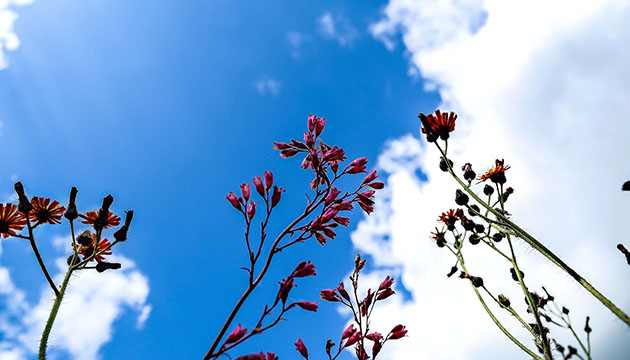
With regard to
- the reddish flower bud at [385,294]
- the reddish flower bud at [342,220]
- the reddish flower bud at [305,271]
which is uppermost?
the reddish flower bud at [342,220]

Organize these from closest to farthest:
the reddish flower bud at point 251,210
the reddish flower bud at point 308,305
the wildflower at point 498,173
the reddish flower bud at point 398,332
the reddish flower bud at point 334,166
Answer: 1. the reddish flower bud at point 308,305
2. the reddish flower bud at point 251,210
3. the reddish flower bud at point 334,166
4. the reddish flower bud at point 398,332
5. the wildflower at point 498,173

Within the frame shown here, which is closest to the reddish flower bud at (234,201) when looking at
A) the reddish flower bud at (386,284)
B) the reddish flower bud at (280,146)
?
the reddish flower bud at (280,146)

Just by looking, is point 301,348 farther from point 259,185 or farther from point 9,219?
point 9,219

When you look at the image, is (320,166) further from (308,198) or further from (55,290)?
(55,290)

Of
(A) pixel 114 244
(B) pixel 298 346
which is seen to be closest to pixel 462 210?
(B) pixel 298 346

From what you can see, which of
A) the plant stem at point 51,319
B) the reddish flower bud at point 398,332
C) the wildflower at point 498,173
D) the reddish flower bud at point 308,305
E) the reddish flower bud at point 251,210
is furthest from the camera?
the wildflower at point 498,173

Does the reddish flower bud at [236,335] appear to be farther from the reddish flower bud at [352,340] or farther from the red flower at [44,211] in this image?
the red flower at [44,211]

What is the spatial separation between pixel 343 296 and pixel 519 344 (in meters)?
1.07

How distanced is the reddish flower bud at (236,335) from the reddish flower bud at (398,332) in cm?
134

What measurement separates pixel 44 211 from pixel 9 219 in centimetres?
15

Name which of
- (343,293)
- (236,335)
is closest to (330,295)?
(343,293)

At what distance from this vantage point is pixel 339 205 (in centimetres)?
201

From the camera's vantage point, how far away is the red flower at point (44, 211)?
6.32 ft

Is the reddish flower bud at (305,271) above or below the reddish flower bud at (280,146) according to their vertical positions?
below
